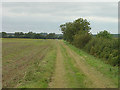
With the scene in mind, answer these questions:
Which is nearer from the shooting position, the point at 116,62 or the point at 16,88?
the point at 16,88

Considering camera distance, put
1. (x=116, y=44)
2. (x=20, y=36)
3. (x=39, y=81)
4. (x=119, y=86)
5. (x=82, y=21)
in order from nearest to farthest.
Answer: (x=119, y=86) → (x=39, y=81) → (x=116, y=44) → (x=82, y=21) → (x=20, y=36)

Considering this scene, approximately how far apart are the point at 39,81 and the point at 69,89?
239 cm

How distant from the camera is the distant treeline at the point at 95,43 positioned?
1887 cm

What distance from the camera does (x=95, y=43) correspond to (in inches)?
1178

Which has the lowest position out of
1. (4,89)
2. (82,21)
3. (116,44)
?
(4,89)

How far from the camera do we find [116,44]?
19.6 meters

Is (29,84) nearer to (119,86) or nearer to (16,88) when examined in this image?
(16,88)

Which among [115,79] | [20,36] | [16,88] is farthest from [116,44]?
[20,36]

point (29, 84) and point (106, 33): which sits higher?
point (106, 33)

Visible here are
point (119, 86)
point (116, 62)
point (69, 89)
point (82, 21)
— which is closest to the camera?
point (69, 89)

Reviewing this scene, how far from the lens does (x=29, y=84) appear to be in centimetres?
1032

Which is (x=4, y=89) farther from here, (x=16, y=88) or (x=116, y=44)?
(x=116, y=44)

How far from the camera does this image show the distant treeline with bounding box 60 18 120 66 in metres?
18.9

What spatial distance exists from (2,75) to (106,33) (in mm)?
50046
